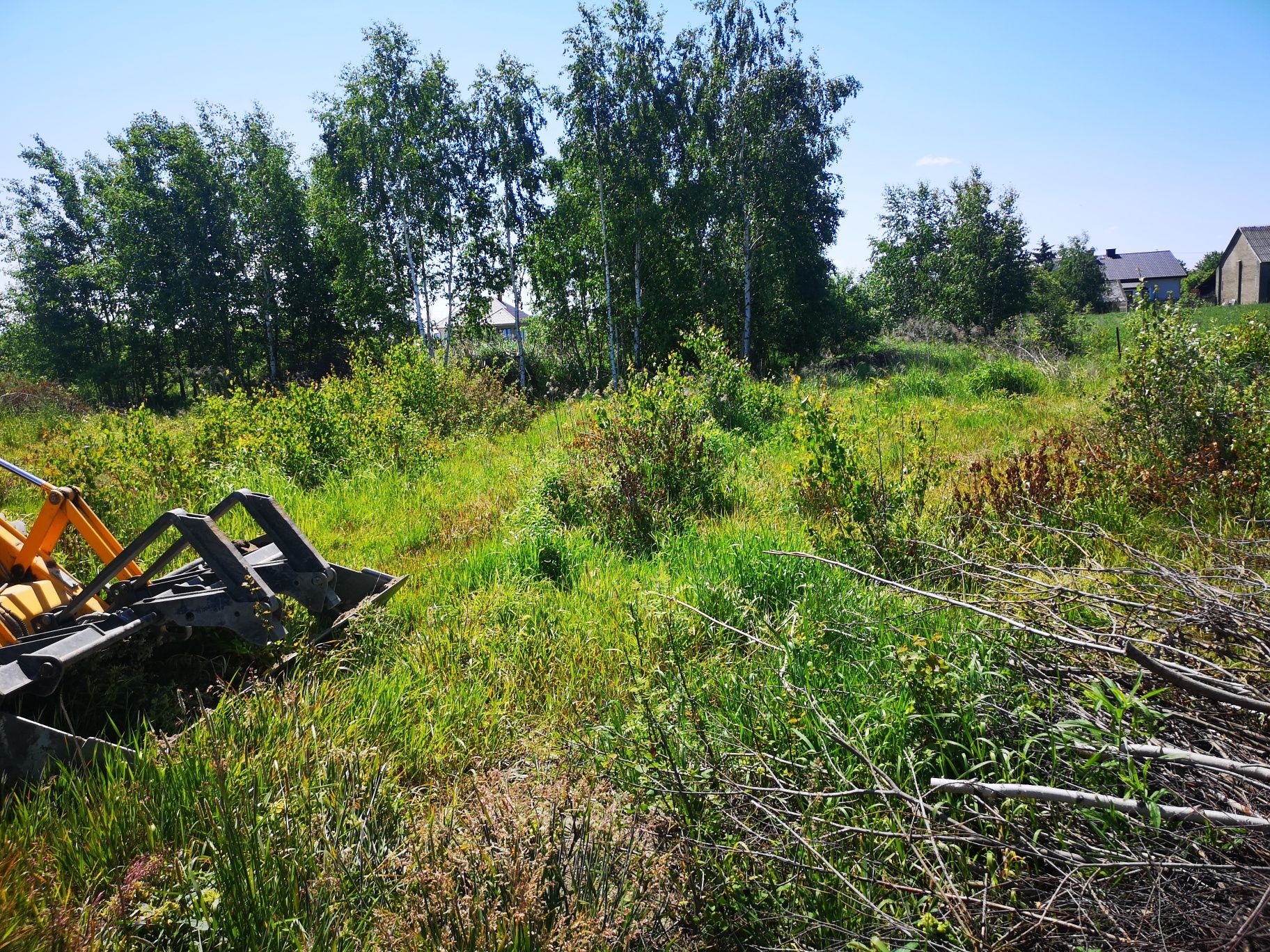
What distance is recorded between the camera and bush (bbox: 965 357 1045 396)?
45.2 ft

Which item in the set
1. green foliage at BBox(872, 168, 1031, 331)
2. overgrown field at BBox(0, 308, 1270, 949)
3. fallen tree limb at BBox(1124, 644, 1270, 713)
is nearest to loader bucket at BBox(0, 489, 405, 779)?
overgrown field at BBox(0, 308, 1270, 949)

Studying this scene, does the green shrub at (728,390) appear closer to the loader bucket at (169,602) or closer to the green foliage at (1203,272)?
the loader bucket at (169,602)

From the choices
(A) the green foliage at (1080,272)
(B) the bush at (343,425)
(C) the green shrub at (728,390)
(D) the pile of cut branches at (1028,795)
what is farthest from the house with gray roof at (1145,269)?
(D) the pile of cut branches at (1028,795)

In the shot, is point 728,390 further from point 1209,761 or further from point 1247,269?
point 1247,269

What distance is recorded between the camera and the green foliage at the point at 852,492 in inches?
186

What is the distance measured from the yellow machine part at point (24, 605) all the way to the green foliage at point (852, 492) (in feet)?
15.2

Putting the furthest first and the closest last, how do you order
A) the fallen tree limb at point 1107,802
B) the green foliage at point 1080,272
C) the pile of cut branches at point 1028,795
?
the green foliage at point 1080,272 → the pile of cut branches at point 1028,795 → the fallen tree limb at point 1107,802

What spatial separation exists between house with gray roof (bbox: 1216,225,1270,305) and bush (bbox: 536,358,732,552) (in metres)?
63.7

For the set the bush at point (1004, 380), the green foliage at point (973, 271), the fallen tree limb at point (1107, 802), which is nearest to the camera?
the fallen tree limb at point (1107, 802)

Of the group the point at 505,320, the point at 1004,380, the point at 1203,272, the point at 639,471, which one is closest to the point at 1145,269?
the point at 1203,272

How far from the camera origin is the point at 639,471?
6.32 metres

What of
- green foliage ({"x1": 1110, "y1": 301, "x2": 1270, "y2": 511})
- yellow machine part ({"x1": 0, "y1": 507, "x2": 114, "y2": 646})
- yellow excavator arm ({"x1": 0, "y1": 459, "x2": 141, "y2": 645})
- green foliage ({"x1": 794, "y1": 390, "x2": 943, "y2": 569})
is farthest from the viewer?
green foliage ({"x1": 1110, "y1": 301, "x2": 1270, "y2": 511})

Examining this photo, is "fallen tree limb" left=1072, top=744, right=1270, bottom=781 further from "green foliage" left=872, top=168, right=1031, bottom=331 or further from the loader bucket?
"green foliage" left=872, top=168, right=1031, bottom=331

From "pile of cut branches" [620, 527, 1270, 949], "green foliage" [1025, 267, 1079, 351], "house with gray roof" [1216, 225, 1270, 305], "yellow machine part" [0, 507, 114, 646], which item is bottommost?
"pile of cut branches" [620, 527, 1270, 949]
